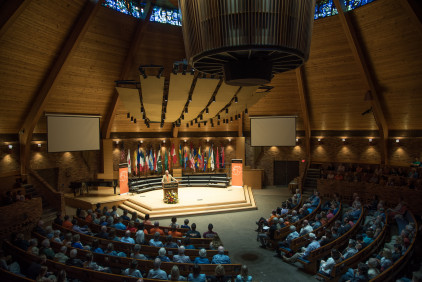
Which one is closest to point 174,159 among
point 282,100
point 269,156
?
point 269,156

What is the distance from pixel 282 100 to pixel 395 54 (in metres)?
6.11

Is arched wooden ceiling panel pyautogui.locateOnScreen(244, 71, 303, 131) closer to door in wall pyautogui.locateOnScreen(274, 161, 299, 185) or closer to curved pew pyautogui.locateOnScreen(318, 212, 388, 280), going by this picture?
door in wall pyautogui.locateOnScreen(274, 161, 299, 185)

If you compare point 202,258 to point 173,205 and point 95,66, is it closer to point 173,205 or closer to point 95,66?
point 173,205

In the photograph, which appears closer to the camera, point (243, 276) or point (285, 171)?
point (243, 276)

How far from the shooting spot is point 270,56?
13.6ft

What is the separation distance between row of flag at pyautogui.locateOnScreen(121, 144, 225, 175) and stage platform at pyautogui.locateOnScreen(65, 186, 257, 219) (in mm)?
2050

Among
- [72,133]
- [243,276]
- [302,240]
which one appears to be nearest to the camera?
[243,276]

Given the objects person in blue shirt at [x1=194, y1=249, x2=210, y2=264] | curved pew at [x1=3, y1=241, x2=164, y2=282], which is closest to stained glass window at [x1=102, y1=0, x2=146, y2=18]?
curved pew at [x1=3, y1=241, x2=164, y2=282]

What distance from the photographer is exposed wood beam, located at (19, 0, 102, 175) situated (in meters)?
10.5

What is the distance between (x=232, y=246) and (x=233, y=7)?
7.53 meters

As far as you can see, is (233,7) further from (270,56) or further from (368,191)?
(368,191)

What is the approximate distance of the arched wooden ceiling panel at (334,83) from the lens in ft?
40.9

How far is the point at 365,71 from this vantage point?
12.2 m

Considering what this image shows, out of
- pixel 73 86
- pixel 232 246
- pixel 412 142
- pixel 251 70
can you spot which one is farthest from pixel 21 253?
pixel 412 142
